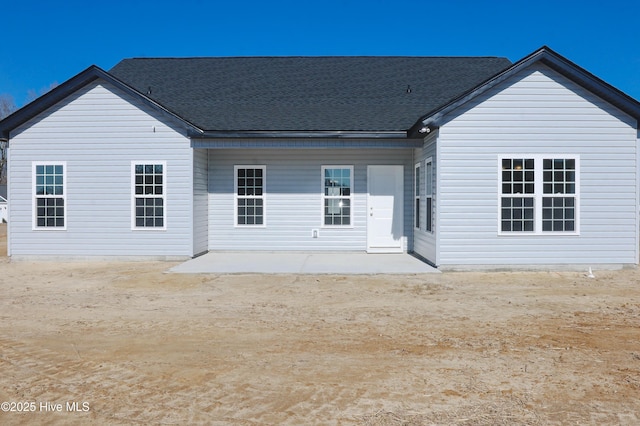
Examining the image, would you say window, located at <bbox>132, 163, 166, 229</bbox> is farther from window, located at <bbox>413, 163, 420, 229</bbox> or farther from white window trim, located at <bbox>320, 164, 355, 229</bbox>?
window, located at <bbox>413, 163, 420, 229</bbox>

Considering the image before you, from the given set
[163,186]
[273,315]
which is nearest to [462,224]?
[273,315]

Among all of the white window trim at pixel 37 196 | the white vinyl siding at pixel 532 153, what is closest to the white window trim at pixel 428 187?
the white vinyl siding at pixel 532 153

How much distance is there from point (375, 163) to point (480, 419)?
435 inches

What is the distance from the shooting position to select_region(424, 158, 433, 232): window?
1222cm

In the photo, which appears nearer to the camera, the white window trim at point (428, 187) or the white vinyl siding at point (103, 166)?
the white window trim at point (428, 187)

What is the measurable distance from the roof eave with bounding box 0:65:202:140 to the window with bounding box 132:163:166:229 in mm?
1378

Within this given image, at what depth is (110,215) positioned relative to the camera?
1320cm

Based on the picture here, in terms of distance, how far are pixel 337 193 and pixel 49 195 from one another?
7684 mm

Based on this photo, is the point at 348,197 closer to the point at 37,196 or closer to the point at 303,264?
the point at 303,264

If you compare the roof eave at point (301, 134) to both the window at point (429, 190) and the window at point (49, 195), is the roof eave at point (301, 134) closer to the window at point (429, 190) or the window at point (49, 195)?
the window at point (429, 190)

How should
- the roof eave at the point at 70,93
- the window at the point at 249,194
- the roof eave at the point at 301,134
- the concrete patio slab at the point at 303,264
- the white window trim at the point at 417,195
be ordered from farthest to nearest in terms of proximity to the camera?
the window at the point at 249,194, the white window trim at the point at 417,195, the roof eave at the point at 301,134, the roof eave at the point at 70,93, the concrete patio slab at the point at 303,264

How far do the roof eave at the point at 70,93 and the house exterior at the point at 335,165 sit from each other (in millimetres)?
45

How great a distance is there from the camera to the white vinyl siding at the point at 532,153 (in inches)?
444

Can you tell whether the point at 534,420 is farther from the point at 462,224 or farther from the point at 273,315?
the point at 462,224
